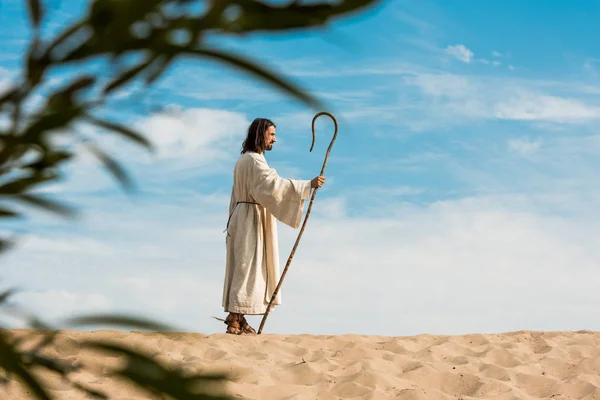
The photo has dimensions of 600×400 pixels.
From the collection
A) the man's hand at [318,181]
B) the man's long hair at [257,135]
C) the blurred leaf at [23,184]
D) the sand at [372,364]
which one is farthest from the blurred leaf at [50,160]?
the man's long hair at [257,135]

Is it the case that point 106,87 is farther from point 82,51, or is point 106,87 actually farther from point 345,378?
point 345,378

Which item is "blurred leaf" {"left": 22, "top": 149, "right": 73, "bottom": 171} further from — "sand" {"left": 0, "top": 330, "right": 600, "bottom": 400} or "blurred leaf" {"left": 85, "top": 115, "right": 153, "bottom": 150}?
"sand" {"left": 0, "top": 330, "right": 600, "bottom": 400}

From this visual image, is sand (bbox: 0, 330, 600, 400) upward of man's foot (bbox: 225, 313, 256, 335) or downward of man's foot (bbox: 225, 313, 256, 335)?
upward

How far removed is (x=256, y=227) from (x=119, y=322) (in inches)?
199

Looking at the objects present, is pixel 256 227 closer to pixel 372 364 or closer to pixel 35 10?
pixel 372 364

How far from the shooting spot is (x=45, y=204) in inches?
30.9

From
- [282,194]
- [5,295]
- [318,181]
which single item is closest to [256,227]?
[282,194]

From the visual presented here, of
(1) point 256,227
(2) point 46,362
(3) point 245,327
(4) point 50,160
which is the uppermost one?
(4) point 50,160

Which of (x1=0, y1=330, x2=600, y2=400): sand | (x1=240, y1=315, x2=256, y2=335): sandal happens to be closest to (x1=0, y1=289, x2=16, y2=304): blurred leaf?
(x1=0, y1=330, x2=600, y2=400): sand

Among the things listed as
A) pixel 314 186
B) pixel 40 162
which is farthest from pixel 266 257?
pixel 40 162

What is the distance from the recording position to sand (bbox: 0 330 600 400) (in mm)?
3723

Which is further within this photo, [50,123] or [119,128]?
[119,128]

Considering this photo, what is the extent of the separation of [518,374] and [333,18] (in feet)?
13.5

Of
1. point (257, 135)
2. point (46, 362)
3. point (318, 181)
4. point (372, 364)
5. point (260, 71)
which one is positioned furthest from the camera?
point (257, 135)
